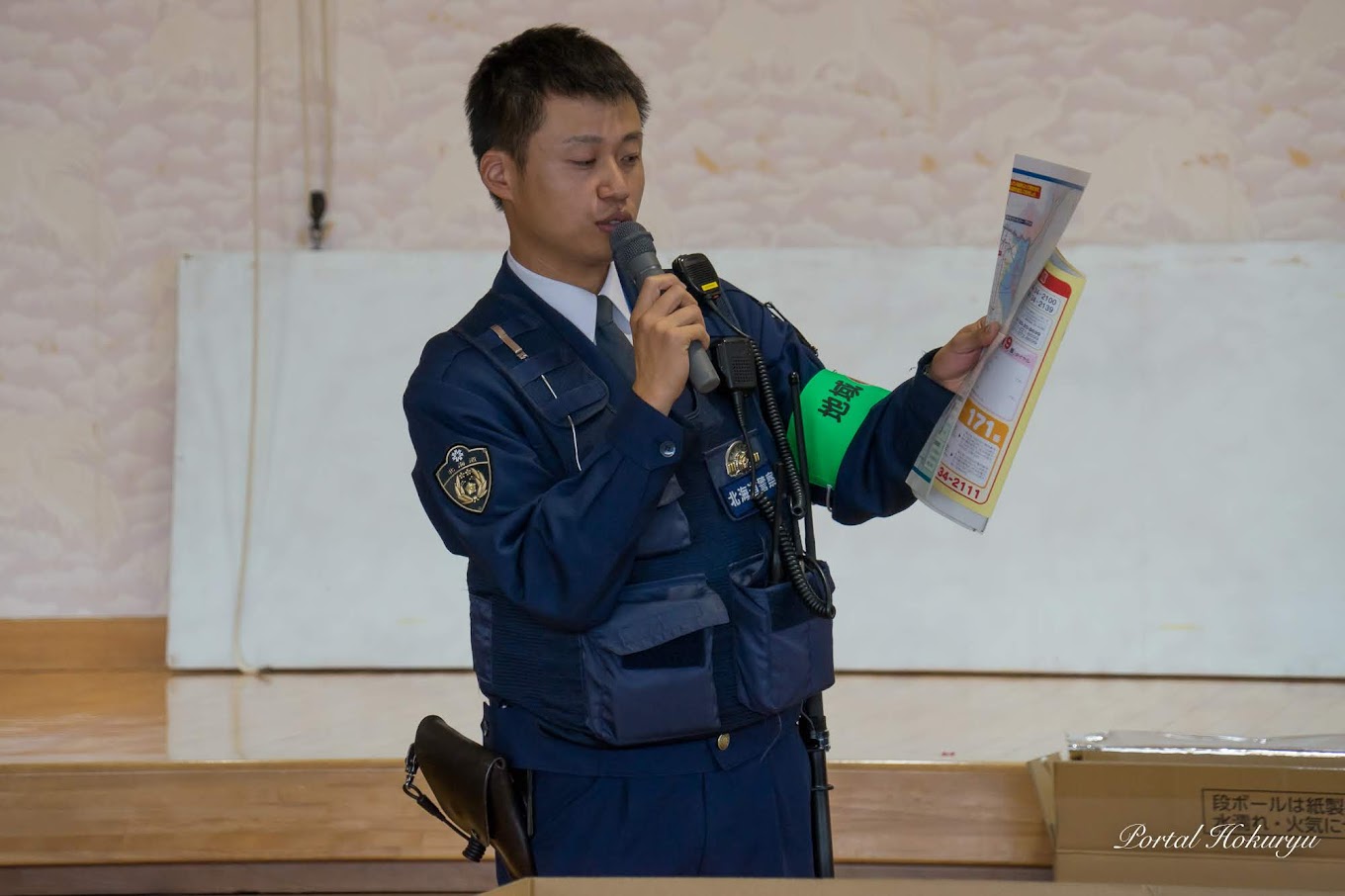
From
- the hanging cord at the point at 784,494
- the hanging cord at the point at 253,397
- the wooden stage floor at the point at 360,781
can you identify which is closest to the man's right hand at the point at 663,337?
the hanging cord at the point at 784,494

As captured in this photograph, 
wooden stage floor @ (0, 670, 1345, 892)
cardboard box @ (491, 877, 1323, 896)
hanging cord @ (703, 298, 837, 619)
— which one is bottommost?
wooden stage floor @ (0, 670, 1345, 892)

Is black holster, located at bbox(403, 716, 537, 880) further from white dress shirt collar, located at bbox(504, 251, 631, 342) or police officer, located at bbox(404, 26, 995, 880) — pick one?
white dress shirt collar, located at bbox(504, 251, 631, 342)

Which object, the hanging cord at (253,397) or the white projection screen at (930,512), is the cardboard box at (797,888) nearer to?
the white projection screen at (930,512)

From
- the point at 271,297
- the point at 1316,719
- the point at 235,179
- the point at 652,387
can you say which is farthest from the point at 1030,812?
the point at 235,179

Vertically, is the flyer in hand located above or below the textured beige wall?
below

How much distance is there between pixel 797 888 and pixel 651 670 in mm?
642

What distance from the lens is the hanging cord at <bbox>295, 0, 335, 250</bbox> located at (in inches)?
156

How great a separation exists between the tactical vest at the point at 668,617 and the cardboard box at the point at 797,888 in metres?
0.62

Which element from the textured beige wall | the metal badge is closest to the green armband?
the metal badge

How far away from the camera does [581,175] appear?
1600 millimetres

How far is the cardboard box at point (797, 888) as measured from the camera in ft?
2.79

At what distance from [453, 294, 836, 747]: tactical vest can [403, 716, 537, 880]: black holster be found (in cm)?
8

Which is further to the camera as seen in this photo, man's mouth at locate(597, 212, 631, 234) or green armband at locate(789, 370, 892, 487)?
green armband at locate(789, 370, 892, 487)

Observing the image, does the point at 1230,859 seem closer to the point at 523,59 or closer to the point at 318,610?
the point at 523,59
